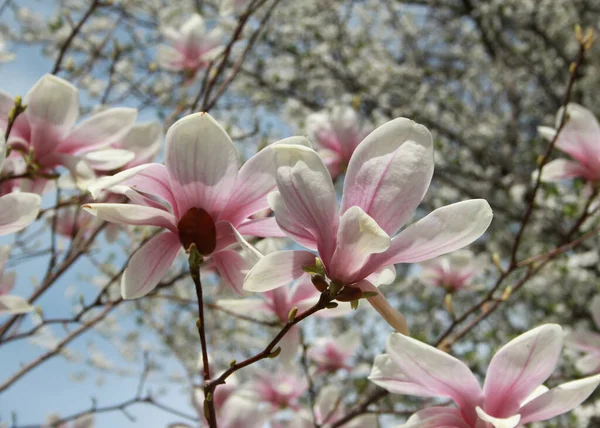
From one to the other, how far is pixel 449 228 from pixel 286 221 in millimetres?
177

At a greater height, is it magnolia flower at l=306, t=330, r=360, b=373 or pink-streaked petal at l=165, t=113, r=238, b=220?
pink-streaked petal at l=165, t=113, r=238, b=220

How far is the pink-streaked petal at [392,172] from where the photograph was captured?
58cm

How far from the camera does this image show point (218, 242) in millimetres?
676

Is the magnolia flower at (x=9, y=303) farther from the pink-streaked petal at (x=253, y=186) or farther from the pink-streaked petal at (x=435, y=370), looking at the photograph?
the pink-streaked petal at (x=435, y=370)

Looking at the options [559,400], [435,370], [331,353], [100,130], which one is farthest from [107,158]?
[331,353]

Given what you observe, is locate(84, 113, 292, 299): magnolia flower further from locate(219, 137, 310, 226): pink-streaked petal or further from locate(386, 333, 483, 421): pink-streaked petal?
locate(386, 333, 483, 421): pink-streaked petal

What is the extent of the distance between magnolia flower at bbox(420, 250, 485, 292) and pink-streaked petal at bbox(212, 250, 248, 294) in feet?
3.78

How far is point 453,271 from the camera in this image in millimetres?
1775

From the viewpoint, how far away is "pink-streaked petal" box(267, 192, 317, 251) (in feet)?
1.98

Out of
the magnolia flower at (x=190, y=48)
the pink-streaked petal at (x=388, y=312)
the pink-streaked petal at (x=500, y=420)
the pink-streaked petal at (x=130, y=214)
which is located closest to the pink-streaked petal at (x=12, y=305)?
the pink-streaked petal at (x=130, y=214)

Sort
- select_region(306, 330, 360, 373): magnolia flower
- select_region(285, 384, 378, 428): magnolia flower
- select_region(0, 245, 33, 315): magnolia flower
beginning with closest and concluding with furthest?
select_region(0, 245, 33, 315): magnolia flower
select_region(285, 384, 378, 428): magnolia flower
select_region(306, 330, 360, 373): magnolia flower

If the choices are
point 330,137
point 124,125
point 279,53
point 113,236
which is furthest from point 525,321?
point 124,125

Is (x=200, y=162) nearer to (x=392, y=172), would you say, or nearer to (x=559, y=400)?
(x=392, y=172)

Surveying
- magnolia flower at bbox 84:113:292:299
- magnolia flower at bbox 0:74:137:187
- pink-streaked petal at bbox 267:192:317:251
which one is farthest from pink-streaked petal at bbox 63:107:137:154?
pink-streaked petal at bbox 267:192:317:251
